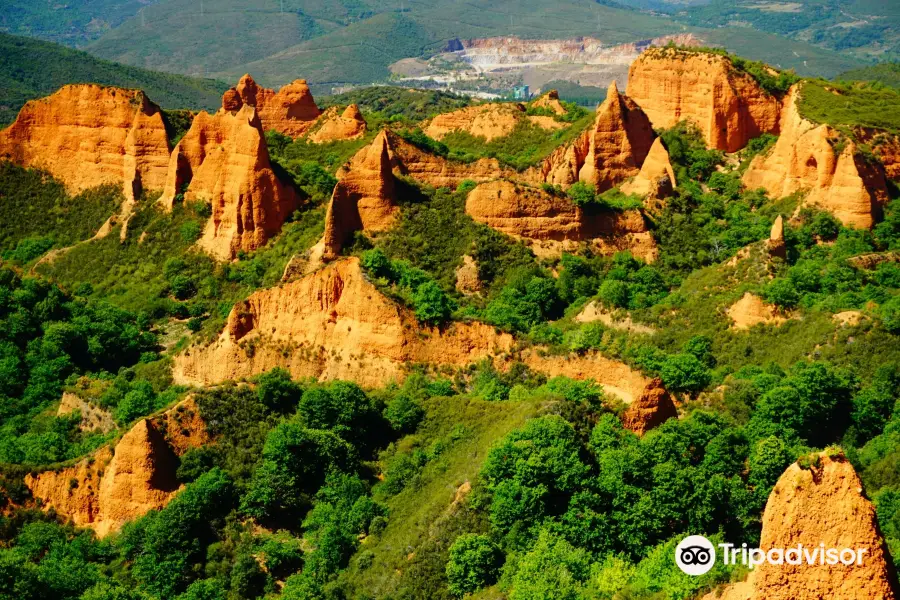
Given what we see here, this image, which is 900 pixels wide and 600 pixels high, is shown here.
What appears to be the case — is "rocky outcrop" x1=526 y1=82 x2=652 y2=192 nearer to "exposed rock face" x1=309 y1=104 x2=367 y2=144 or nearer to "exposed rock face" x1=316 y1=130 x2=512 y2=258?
"exposed rock face" x1=316 y1=130 x2=512 y2=258

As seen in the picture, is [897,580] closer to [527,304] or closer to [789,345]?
[789,345]

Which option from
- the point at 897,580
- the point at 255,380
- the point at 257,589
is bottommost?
the point at 257,589

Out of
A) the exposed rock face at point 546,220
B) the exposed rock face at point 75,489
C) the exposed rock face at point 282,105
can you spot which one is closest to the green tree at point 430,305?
the exposed rock face at point 75,489

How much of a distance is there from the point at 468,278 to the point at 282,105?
90.7 ft

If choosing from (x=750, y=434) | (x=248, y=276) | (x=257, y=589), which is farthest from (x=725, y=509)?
(x=248, y=276)

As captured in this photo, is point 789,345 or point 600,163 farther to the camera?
point 600,163

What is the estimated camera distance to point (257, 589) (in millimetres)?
35250

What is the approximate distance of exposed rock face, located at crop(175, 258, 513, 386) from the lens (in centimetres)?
4484

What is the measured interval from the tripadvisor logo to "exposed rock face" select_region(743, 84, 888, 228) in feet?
111

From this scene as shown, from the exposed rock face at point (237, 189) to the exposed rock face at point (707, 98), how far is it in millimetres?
27553

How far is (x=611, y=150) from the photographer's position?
69375mm

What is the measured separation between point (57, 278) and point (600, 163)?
29.6 meters

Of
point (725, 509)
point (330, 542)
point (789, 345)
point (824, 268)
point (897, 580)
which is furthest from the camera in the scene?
point (824, 268)

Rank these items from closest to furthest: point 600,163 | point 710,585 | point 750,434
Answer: point 710,585 → point 750,434 → point 600,163
